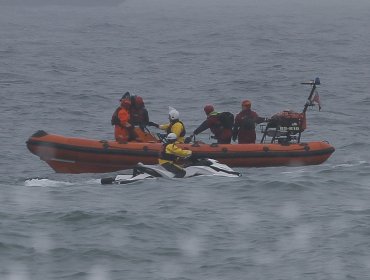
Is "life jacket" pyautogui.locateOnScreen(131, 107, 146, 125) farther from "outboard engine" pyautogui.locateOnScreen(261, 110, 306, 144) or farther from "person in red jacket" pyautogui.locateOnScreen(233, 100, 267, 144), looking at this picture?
"outboard engine" pyautogui.locateOnScreen(261, 110, 306, 144)

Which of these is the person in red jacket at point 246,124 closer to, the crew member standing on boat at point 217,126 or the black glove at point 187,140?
the crew member standing on boat at point 217,126

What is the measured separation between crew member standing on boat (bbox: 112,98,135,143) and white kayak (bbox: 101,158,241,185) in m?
1.95

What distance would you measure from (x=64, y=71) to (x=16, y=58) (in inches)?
264

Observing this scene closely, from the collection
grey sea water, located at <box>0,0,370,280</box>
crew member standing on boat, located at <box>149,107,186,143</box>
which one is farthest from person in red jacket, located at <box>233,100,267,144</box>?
crew member standing on boat, located at <box>149,107,186,143</box>

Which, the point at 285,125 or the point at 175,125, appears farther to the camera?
the point at 285,125


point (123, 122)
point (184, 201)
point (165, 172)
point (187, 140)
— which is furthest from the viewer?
point (123, 122)

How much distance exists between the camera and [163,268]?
464 inches

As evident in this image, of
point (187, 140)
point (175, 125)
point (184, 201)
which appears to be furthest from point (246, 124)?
point (184, 201)

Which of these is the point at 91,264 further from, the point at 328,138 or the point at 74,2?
the point at 74,2

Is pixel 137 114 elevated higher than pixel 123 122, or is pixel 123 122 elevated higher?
pixel 137 114

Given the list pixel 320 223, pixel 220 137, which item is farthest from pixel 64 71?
pixel 320 223

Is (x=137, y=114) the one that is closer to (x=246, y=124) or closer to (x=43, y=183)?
(x=246, y=124)

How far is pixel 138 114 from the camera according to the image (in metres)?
20.3

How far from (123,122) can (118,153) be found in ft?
2.96
